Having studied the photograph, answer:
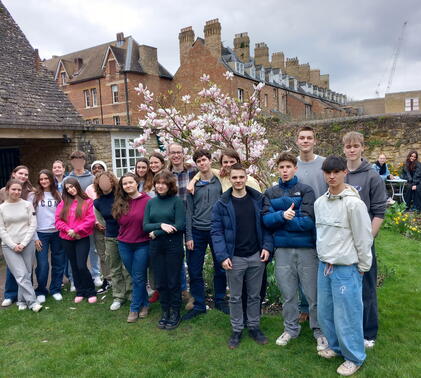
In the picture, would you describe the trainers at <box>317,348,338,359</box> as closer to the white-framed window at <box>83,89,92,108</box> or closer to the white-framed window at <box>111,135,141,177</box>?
the white-framed window at <box>111,135,141,177</box>

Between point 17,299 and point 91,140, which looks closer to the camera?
point 17,299

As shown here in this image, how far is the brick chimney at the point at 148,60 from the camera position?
3084cm

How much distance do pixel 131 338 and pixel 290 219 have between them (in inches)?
86.4

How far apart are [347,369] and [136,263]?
2493mm

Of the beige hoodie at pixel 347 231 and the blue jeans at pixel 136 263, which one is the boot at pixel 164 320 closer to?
the blue jeans at pixel 136 263

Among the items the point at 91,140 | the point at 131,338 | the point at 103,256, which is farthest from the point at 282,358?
the point at 91,140

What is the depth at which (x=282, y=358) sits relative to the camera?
11.0 ft

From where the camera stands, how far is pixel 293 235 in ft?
11.1

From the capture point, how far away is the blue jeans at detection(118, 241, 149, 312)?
424 cm

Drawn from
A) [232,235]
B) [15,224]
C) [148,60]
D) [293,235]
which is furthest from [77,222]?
[148,60]

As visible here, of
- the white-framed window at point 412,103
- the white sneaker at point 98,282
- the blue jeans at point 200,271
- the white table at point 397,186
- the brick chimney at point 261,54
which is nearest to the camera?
the blue jeans at point 200,271

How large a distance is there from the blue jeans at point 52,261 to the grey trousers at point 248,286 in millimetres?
2767

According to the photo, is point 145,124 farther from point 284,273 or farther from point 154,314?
point 284,273

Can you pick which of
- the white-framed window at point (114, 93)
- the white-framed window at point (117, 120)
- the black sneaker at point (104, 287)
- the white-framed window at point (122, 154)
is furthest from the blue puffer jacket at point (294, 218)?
the white-framed window at point (114, 93)
